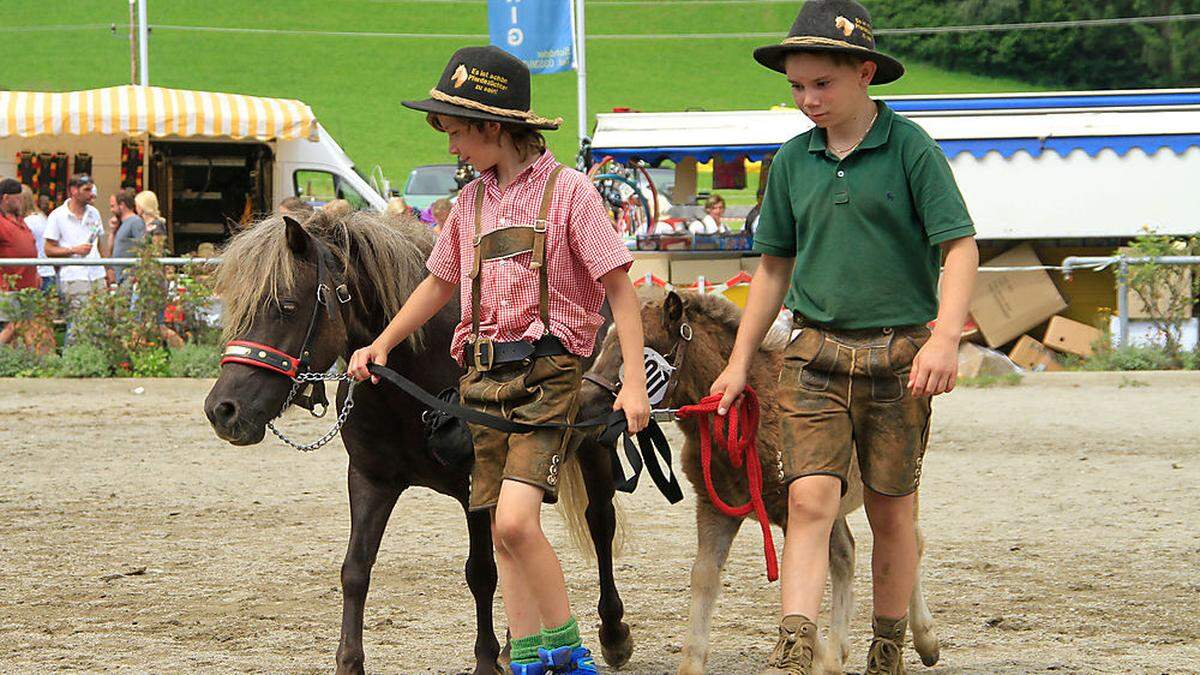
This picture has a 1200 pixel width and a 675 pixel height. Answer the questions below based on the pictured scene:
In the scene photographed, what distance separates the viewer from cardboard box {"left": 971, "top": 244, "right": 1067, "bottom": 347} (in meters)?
14.2

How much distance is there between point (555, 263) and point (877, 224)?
35.0 inches

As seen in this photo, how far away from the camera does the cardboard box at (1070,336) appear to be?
14.1 metres

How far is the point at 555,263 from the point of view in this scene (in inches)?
164

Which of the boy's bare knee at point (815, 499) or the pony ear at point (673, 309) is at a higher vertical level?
the pony ear at point (673, 309)

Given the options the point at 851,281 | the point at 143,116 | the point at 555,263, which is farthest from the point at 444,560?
the point at 143,116

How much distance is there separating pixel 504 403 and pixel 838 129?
3.94 ft

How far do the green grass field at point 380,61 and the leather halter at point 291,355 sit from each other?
38.9m

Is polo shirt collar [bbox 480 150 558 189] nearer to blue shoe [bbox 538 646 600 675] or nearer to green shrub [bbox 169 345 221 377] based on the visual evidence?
blue shoe [bbox 538 646 600 675]

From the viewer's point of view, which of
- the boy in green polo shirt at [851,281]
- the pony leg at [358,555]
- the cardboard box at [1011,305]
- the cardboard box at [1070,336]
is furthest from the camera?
the cardboard box at [1011,305]

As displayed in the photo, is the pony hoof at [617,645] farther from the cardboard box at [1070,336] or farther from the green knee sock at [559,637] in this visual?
the cardboard box at [1070,336]

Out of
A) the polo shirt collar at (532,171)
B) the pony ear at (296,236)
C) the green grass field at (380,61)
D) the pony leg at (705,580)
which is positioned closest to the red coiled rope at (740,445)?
the pony leg at (705,580)

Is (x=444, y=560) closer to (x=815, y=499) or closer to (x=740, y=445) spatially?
(x=740, y=445)

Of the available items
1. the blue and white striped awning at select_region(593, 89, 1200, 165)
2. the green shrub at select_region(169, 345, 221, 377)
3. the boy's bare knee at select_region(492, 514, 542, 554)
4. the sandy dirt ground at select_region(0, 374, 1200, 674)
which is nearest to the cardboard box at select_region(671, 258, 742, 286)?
the blue and white striped awning at select_region(593, 89, 1200, 165)

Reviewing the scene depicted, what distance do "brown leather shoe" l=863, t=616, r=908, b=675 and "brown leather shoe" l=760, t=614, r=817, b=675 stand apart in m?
0.45
